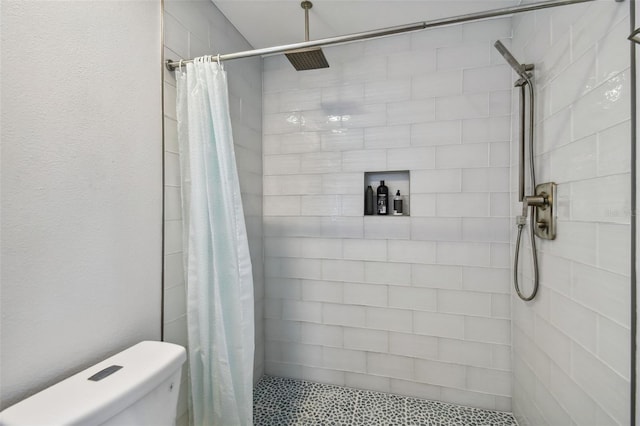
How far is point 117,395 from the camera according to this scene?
32.3 inches

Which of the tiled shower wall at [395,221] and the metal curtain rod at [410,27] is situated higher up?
the metal curtain rod at [410,27]

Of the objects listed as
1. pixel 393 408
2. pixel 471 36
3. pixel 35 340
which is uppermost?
pixel 471 36

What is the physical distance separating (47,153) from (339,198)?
1470 millimetres

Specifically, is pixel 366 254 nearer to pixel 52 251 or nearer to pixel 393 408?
pixel 393 408

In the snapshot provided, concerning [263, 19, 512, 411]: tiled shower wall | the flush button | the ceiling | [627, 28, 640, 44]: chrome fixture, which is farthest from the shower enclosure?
the flush button

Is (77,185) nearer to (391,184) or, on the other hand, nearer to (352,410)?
(391,184)

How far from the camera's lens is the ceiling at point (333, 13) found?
165 cm

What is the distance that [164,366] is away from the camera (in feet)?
3.23

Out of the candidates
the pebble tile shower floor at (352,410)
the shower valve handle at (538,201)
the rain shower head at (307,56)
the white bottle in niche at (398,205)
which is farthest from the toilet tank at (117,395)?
the shower valve handle at (538,201)

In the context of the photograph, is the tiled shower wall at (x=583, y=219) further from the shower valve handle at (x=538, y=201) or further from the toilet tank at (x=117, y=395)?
the toilet tank at (x=117, y=395)

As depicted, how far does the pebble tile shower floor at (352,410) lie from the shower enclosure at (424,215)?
2.6 inches

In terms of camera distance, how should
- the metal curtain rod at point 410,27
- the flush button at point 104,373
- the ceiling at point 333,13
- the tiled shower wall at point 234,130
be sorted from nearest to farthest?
the flush button at point 104,373, the metal curtain rod at point 410,27, the tiled shower wall at point 234,130, the ceiling at point 333,13

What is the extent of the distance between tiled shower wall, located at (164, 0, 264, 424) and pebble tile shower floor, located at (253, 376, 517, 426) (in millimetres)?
270

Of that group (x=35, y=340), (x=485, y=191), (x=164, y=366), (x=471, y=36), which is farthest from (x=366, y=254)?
(x=35, y=340)
